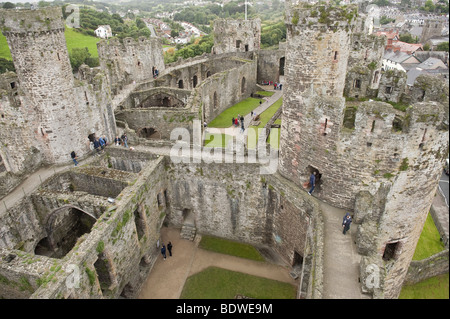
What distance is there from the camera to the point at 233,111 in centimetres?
2981

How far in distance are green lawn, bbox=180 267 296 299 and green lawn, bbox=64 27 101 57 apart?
56612 mm

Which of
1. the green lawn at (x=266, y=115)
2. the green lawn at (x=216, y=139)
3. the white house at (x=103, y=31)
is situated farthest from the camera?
the white house at (x=103, y=31)

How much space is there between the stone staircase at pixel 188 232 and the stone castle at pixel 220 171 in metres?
0.34

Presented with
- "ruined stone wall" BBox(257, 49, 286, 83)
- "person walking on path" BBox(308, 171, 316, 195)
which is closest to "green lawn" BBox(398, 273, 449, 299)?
"person walking on path" BBox(308, 171, 316, 195)

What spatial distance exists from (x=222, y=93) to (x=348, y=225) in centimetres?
1933

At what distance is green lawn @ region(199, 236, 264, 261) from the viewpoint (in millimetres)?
17703

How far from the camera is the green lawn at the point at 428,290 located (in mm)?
17328

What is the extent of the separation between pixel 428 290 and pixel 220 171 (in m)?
12.9

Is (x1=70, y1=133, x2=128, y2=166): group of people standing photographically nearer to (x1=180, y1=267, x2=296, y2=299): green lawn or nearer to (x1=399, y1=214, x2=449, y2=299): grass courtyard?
(x1=180, y1=267, x2=296, y2=299): green lawn

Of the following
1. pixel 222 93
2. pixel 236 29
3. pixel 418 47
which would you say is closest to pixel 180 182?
pixel 222 93

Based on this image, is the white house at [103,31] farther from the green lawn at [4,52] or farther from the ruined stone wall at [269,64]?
the ruined stone wall at [269,64]

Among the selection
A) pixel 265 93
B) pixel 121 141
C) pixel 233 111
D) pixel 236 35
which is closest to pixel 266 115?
Answer: pixel 233 111

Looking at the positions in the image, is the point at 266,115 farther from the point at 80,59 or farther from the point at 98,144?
the point at 80,59

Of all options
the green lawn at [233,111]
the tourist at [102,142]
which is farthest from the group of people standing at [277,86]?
the tourist at [102,142]
